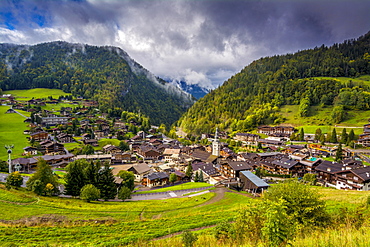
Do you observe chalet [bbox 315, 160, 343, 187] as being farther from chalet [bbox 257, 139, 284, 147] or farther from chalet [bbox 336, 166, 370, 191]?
chalet [bbox 257, 139, 284, 147]

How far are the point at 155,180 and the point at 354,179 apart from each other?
43.9m

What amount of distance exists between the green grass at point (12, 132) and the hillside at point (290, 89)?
85.8m

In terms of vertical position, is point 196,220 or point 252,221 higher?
point 252,221

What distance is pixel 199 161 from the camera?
6606 centimetres

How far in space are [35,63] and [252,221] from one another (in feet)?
812

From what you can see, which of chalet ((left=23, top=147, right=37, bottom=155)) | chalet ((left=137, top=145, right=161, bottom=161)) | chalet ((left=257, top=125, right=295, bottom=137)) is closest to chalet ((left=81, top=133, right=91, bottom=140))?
chalet ((left=23, top=147, right=37, bottom=155))

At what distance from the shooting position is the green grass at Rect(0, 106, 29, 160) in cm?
5726

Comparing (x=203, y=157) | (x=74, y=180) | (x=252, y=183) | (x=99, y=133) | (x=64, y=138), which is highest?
(x=99, y=133)

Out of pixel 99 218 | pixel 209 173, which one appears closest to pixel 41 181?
pixel 99 218

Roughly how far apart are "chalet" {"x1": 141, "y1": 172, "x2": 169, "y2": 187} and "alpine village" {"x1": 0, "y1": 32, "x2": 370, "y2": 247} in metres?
0.27

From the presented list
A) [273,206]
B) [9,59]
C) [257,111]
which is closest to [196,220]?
[273,206]

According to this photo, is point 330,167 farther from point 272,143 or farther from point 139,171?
point 139,171

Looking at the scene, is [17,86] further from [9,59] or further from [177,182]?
[177,182]

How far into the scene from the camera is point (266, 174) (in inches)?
2079
